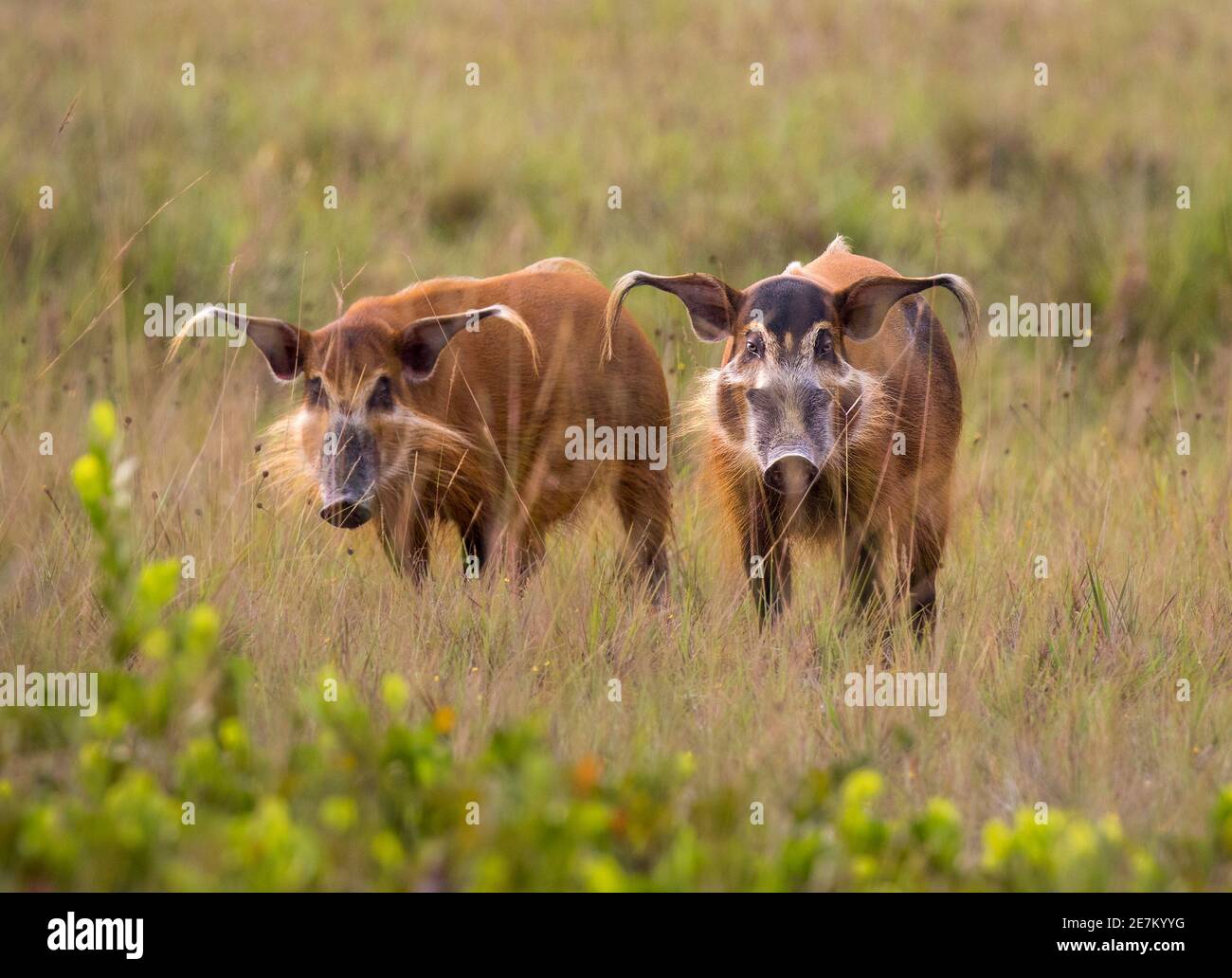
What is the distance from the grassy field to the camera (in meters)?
4.61

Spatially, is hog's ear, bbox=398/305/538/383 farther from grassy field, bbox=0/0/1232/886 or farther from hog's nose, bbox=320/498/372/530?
hog's nose, bbox=320/498/372/530

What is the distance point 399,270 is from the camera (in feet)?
33.5

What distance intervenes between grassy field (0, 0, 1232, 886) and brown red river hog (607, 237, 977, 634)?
24 cm

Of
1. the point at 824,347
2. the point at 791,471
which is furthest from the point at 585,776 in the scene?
the point at 824,347

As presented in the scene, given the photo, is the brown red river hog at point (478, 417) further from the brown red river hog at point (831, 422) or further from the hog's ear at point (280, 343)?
the brown red river hog at point (831, 422)

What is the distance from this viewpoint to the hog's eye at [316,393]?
5816mm

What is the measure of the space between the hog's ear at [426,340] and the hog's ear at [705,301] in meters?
0.37

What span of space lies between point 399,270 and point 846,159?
140 inches

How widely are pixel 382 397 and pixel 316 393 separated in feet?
0.86

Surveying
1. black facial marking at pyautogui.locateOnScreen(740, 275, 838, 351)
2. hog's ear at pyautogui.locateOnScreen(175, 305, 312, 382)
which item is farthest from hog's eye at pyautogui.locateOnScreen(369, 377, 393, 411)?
black facial marking at pyautogui.locateOnScreen(740, 275, 838, 351)

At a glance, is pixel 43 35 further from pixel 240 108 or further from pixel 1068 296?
pixel 1068 296

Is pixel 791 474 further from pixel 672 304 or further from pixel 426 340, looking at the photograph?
pixel 672 304

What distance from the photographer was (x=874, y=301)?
18.4 feet

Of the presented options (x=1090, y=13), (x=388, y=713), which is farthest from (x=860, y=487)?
(x=1090, y=13)
